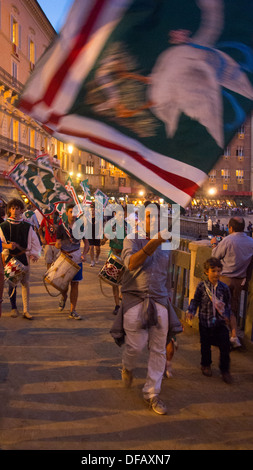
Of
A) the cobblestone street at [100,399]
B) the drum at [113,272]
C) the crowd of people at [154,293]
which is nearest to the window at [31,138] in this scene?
the crowd of people at [154,293]

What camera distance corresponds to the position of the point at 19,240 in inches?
249

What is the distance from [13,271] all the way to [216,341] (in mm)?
3267

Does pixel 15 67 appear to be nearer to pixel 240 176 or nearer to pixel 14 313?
pixel 14 313

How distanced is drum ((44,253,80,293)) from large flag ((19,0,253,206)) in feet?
13.4

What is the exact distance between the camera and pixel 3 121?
31062 mm

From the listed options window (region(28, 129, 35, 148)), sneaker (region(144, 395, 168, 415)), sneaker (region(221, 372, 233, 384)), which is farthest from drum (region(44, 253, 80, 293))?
window (region(28, 129, 35, 148))

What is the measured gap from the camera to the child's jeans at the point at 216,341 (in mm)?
4374

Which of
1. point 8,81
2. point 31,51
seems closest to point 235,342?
point 8,81

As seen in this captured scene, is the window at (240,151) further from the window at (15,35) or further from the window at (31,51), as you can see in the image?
the window at (15,35)

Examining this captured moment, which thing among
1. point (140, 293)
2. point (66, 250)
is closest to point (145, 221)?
point (140, 293)

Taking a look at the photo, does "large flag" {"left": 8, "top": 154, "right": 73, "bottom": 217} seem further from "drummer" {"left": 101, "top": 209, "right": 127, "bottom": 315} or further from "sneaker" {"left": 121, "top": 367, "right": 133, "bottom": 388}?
"sneaker" {"left": 121, "top": 367, "right": 133, "bottom": 388}

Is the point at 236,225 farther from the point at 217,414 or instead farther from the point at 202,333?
the point at 217,414

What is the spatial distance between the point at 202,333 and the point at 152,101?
2.93m
